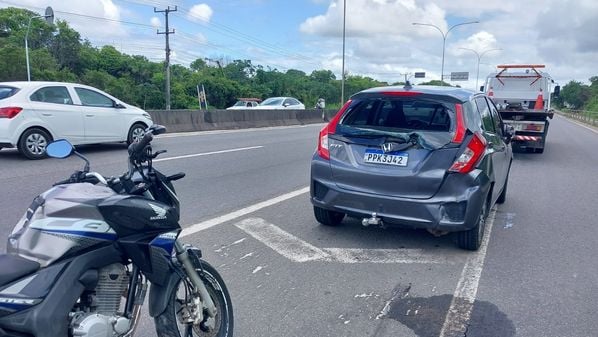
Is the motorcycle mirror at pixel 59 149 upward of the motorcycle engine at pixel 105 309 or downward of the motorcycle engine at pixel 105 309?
upward

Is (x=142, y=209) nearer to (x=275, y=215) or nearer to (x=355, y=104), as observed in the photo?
(x=355, y=104)

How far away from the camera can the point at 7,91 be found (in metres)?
9.70

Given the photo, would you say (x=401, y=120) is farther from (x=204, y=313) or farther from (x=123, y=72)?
(x=123, y=72)

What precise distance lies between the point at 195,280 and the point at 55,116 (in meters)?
8.63

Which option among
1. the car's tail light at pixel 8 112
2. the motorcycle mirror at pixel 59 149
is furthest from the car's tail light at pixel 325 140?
the car's tail light at pixel 8 112

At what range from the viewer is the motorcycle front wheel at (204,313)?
274 centimetres

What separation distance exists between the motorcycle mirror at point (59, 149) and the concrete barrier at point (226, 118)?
13931 mm

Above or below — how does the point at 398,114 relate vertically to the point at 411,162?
above

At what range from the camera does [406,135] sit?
4.82 m

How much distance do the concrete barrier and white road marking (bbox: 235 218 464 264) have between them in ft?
39.6

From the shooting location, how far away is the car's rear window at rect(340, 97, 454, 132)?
5.11m

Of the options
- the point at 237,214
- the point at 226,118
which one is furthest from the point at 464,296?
the point at 226,118

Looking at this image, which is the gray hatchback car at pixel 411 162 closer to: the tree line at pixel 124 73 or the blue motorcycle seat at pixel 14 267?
the blue motorcycle seat at pixel 14 267

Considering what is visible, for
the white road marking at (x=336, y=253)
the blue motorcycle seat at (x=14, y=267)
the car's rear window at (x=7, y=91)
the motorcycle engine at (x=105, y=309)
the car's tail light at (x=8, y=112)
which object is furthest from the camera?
the car's rear window at (x=7, y=91)
